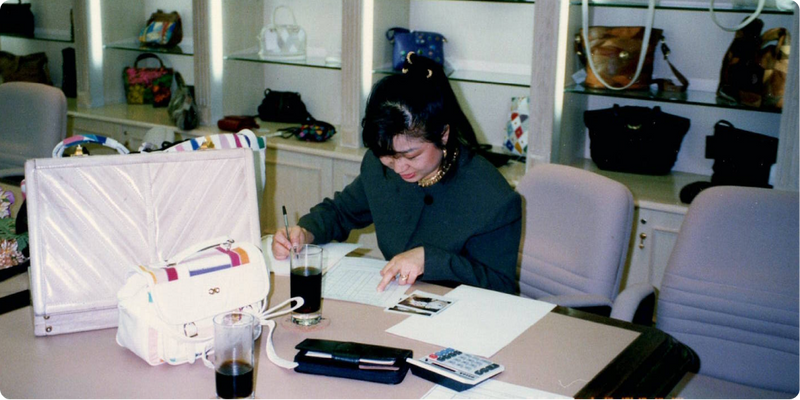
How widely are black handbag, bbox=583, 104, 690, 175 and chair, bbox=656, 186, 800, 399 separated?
4.17ft

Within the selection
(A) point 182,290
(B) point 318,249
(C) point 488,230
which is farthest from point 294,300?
(C) point 488,230

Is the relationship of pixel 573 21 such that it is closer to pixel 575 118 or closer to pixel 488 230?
pixel 575 118

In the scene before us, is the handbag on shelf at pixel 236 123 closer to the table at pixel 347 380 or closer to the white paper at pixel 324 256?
the white paper at pixel 324 256

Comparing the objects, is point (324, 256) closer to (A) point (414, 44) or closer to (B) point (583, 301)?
(B) point (583, 301)

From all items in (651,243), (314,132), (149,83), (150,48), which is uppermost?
(150,48)

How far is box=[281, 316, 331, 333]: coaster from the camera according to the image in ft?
5.26

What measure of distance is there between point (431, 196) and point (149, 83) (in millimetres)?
3149

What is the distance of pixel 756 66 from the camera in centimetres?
293

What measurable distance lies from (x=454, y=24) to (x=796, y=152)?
1673mm

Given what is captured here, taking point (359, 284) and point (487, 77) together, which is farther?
point (487, 77)

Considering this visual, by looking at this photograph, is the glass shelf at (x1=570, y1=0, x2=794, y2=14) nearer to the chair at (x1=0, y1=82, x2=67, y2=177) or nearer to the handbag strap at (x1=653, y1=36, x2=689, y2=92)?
the handbag strap at (x1=653, y1=36, x2=689, y2=92)

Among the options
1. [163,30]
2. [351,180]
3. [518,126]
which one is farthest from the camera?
[163,30]

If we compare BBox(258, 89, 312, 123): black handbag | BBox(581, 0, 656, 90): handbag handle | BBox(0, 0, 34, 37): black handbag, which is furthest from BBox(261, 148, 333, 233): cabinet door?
BBox(0, 0, 34, 37): black handbag

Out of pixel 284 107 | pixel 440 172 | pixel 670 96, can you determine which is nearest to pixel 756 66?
pixel 670 96
